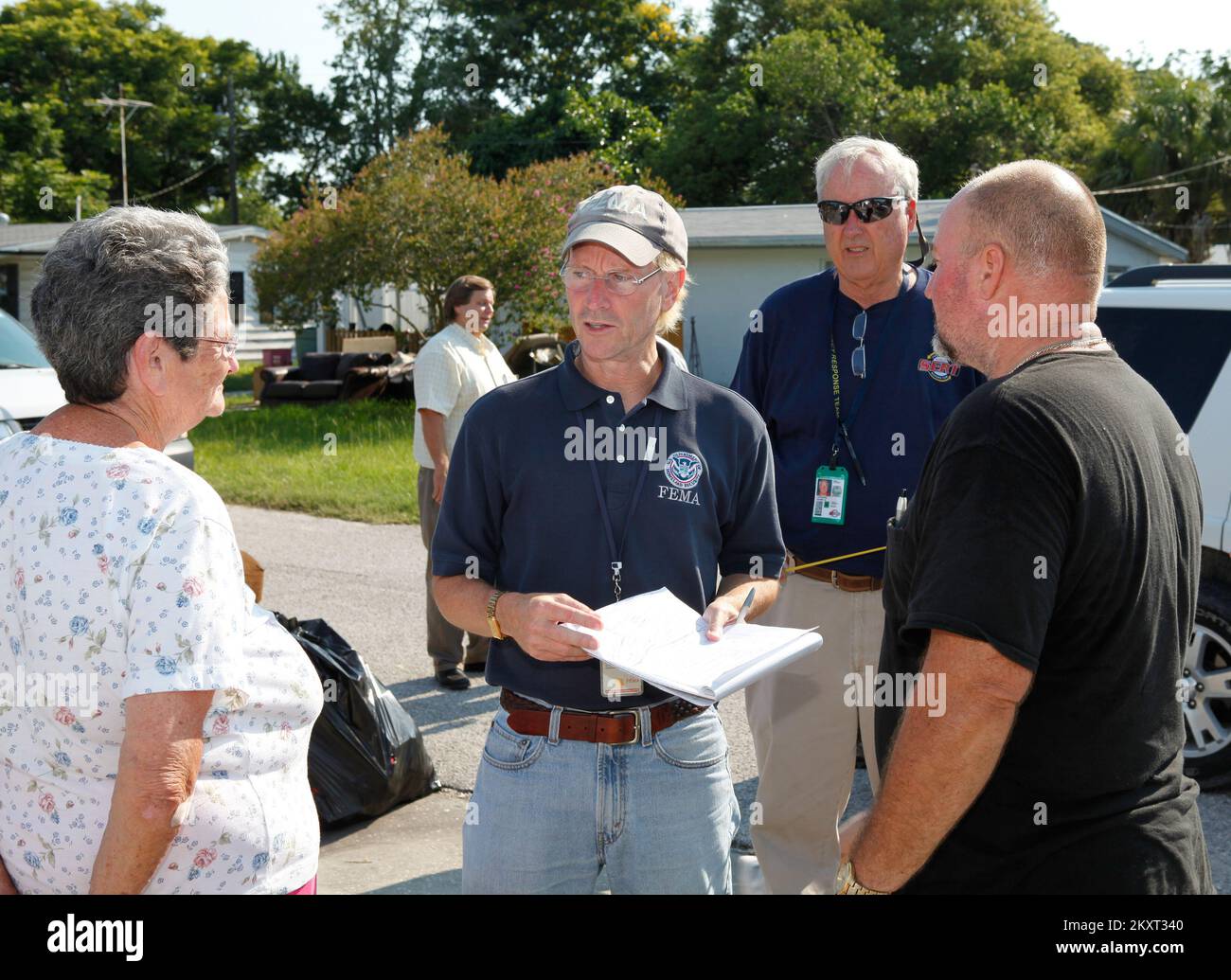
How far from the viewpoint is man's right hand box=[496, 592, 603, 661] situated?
2393 mm

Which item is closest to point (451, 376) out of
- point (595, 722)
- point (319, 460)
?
point (595, 722)

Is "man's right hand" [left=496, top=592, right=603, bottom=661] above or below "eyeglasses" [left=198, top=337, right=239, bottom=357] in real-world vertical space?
below

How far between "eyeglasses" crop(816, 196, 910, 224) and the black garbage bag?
2600 millimetres

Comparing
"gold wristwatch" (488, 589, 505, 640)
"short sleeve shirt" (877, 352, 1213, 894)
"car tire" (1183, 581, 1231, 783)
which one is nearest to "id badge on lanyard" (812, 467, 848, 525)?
"gold wristwatch" (488, 589, 505, 640)

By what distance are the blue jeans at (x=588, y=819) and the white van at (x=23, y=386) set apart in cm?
511

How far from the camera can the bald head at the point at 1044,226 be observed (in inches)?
81.0

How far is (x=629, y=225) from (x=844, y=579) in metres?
1.57

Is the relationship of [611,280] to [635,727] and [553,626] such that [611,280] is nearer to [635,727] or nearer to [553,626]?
[553,626]

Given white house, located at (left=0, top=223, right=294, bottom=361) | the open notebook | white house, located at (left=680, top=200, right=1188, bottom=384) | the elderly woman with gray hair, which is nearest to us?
the elderly woman with gray hair

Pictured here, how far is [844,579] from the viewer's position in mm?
3783

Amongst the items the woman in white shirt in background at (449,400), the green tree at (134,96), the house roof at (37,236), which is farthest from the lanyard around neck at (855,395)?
the green tree at (134,96)

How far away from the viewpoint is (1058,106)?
3969 centimetres

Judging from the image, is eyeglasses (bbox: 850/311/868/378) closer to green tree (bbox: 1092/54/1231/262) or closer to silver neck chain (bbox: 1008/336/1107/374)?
silver neck chain (bbox: 1008/336/1107/374)
